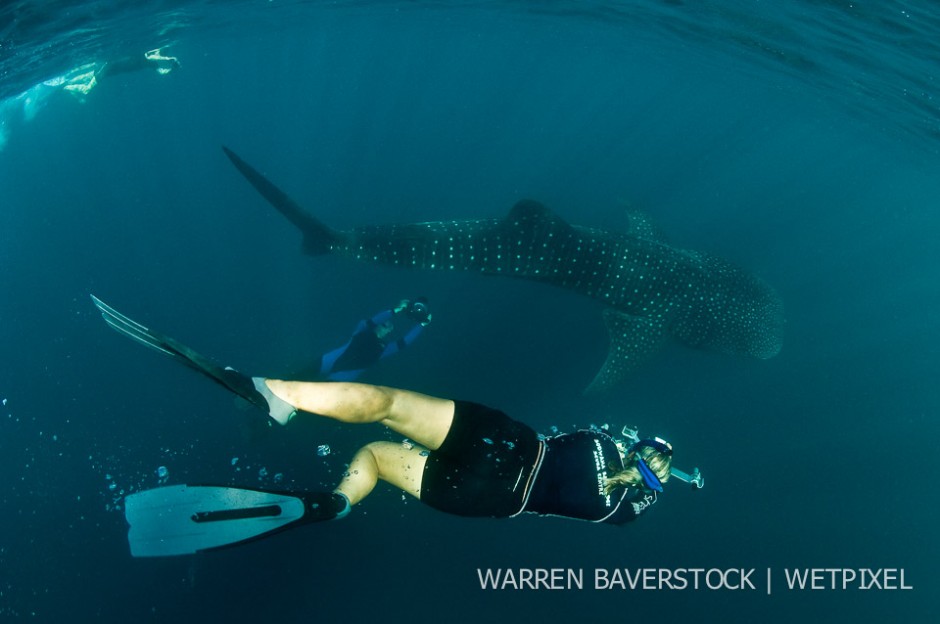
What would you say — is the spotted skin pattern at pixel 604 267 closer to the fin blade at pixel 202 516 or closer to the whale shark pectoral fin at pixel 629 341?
the whale shark pectoral fin at pixel 629 341

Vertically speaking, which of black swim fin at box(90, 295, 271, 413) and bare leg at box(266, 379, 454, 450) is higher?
black swim fin at box(90, 295, 271, 413)

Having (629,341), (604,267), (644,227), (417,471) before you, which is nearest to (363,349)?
(604,267)

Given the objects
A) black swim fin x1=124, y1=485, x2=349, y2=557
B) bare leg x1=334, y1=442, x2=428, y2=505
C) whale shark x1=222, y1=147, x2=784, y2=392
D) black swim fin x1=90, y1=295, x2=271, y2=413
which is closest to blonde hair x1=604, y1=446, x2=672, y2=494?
bare leg x1=334, y1=442, x2=428, y2=505

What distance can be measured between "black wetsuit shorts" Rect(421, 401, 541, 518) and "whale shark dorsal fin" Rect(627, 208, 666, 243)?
8.17 m

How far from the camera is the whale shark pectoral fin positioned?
941cm

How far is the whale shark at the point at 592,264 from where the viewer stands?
8.87m

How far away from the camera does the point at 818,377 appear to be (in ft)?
40.8

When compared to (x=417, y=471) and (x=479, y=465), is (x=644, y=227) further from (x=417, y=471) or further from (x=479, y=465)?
(x=417, y=471)

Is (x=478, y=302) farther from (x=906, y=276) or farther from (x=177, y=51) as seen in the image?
(x=906, y=276)

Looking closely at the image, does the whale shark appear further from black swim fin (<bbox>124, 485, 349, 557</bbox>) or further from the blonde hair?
black swim fin (<bbox>124, 485, 349, 557</bbox>)

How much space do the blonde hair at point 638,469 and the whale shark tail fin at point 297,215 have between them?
23.5 feet

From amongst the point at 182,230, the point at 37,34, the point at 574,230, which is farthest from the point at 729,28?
the point at 37,34

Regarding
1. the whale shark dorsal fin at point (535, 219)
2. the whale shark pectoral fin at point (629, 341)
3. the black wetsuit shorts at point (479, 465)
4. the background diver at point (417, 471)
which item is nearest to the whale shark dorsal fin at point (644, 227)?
the whale shark pectoral fin at point (629, 341)

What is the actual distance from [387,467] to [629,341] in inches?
Result: 247
